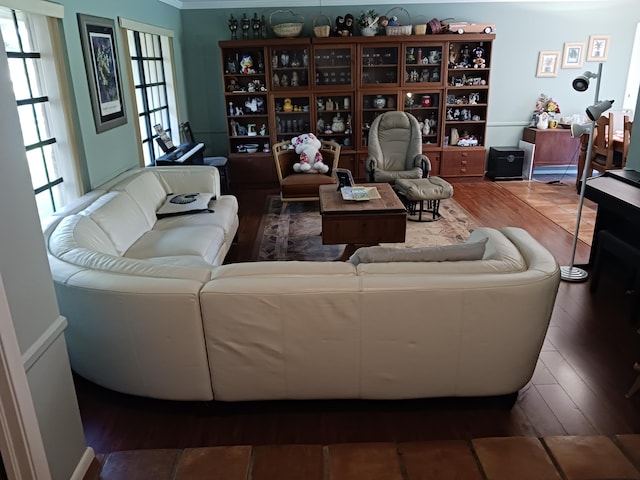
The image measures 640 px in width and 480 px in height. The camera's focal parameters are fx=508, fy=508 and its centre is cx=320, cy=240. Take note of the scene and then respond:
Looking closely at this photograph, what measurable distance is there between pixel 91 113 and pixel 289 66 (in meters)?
3.47

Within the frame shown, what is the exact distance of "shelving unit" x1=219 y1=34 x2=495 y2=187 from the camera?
672 cm

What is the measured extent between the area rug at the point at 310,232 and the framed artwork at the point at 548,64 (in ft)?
8.74

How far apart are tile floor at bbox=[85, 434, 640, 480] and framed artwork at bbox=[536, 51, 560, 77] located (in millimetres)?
6258

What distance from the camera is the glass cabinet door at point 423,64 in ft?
22.4

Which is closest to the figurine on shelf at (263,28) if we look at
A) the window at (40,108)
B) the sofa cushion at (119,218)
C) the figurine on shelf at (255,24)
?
the figurine on shelf at (255,24)

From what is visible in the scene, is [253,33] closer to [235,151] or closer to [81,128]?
[235,151]

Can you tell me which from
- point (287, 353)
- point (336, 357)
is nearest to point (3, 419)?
point (287, 353)

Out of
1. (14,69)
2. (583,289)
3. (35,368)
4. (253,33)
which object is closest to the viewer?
(35,368)

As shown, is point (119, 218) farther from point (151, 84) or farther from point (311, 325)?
point (151, 84)

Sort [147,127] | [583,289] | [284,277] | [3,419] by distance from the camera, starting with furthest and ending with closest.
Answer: [147,127], [583,289], [284,277], [3,419]

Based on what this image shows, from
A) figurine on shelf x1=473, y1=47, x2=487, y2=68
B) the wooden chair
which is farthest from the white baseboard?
figurine on shelf x1=473, y1=47, x2=487, y2=68

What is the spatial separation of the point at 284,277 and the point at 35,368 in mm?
985

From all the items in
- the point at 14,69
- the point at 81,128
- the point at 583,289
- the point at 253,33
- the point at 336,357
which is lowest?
the point at 583,289

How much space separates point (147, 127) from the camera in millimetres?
5594
